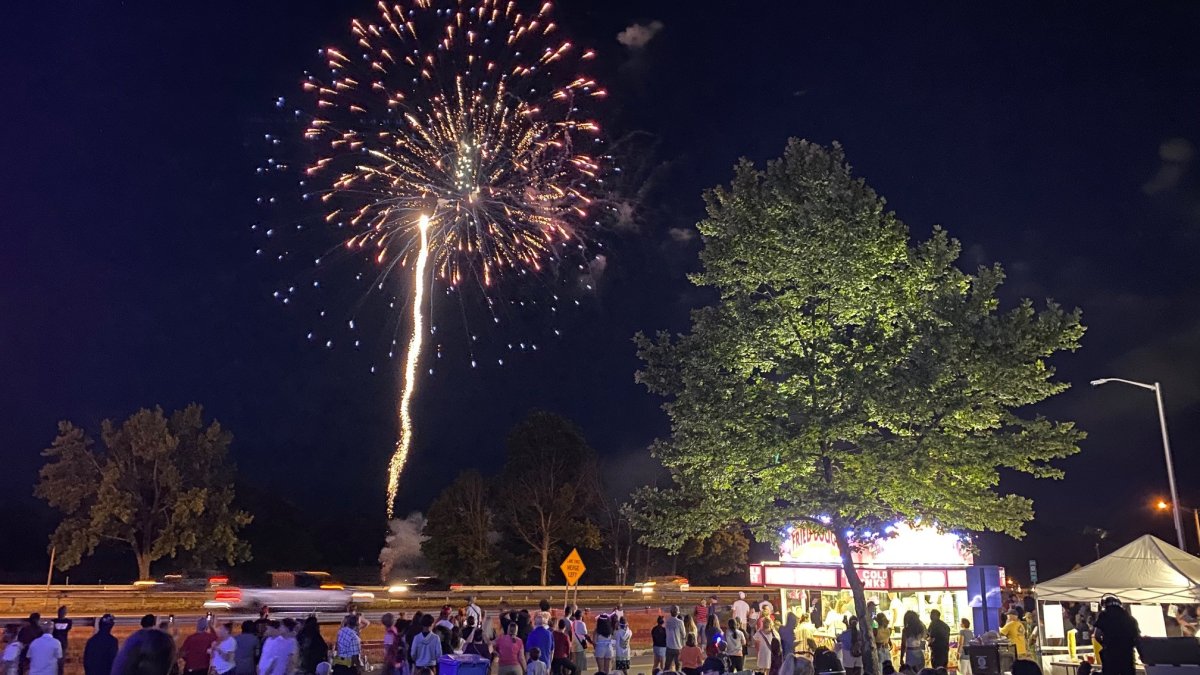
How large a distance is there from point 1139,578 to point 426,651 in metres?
13.7

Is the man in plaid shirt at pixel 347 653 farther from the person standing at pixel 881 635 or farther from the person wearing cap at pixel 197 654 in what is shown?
the person standing at pixel 881 635

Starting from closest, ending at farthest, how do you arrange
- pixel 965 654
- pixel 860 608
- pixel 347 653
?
pixel 347 653 → pixel 965 654 → pixel 860 608

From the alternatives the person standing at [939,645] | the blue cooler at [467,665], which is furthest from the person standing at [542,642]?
the person standing at [939,645]

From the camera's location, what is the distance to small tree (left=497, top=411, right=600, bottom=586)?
2231 inches

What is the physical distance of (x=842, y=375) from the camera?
18.8 meters

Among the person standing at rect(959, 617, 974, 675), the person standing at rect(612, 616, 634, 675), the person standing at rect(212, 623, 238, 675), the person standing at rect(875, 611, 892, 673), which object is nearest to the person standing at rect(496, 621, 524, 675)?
the person standing at rect(612, 616, 634, 675)

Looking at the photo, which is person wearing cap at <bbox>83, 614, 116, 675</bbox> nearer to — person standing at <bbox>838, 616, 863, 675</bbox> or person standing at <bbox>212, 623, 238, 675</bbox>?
person standing at <bbox>212, 623, 238, 675</bbox>

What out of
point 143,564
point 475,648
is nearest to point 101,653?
point 475,648

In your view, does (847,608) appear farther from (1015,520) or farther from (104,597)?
(104,597)

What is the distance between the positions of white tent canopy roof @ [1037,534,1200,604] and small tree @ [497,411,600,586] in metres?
39.2

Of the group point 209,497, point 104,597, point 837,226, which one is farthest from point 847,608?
point 209,497

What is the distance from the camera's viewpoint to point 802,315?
19938 millimetres

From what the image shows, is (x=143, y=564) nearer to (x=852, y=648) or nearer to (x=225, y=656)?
(x=225, y=656)

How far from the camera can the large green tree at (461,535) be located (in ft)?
178
